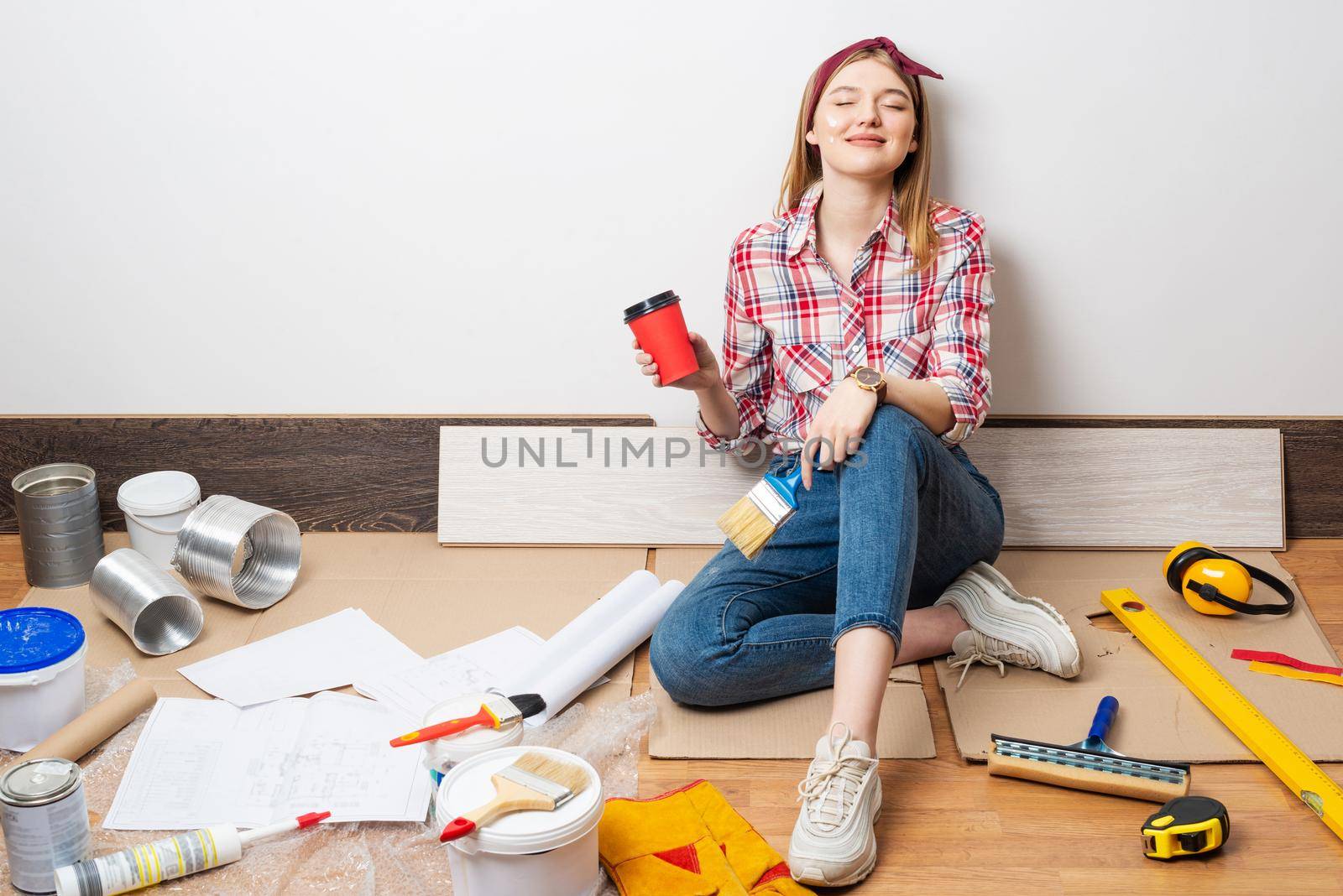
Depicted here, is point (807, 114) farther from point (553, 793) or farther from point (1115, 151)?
point (553, 793)

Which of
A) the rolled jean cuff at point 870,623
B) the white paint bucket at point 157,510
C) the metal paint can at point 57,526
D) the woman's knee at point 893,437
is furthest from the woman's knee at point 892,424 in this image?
the metal paint can at point 57,526

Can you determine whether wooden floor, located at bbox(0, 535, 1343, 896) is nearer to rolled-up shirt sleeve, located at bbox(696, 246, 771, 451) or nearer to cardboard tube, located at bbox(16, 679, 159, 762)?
rolled-up shirt sleeve, located at bbox(696, 246, 771, 451)

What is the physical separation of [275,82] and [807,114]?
1050 mm

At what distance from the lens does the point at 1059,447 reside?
2541mm

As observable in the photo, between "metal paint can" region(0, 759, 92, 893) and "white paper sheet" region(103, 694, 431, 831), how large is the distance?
15 cm

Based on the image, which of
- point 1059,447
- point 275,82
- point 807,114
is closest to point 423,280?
point 275,82

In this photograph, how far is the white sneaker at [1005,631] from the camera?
199cm

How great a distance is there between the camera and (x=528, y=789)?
1.43 metres

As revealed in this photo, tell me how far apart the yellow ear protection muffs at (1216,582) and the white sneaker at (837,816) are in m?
0.93

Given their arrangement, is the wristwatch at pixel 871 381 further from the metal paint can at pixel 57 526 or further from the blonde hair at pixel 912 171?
the metal paint can at pixel 57 526

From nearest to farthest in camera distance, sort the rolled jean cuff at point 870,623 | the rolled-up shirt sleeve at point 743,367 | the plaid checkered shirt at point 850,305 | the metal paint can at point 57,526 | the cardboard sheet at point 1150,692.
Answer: the rolled jean cuff at point 870,623 → the cardboard sheet at point 1150,692 → the plaid checkered shirt at point 850,305 → the rolled-up shirt sleeve at point 743,367 → the metal paint can at point 57,526

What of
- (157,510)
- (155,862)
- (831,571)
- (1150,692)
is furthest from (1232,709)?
(157,510)

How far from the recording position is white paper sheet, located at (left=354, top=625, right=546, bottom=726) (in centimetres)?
198

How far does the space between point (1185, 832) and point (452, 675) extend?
3.87 ft
